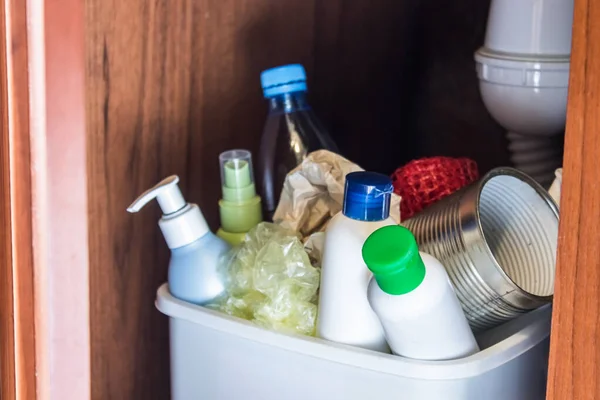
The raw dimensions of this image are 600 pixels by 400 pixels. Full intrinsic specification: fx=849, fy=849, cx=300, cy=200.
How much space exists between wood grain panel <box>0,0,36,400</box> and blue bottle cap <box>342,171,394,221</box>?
0.23 metres

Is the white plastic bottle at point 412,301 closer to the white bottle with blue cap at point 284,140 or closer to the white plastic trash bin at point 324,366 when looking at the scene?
the white plastic trash bin at point 324,366

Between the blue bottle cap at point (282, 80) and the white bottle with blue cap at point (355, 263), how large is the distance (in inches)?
6.1

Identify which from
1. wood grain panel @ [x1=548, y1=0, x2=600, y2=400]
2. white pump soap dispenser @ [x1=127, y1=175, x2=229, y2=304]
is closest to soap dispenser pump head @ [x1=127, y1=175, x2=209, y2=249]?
white pump soap dispenser @ [x1=127, y1=175, x2=229, y2=304]

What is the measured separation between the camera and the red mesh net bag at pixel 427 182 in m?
0.71

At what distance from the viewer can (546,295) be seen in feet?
2.10

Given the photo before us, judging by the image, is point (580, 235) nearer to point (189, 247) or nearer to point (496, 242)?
point (496, 242)

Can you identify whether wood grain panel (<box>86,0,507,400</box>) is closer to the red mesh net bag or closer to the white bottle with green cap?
the white bottle with green cap

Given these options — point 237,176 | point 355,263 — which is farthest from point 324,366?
point 237,176

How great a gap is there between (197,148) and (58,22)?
8.2 inches

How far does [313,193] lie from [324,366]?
161mm

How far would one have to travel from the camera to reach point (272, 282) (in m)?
0.64

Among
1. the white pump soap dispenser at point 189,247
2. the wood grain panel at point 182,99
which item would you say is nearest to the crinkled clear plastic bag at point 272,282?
the white pump soap dispenser at point 189,247

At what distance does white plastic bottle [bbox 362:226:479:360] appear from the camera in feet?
1.70

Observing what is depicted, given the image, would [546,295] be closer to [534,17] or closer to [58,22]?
[534,17]
